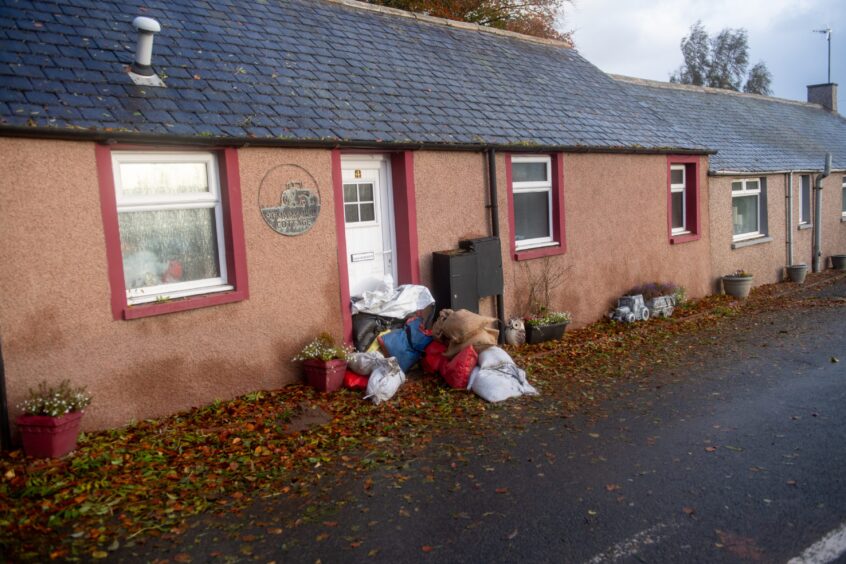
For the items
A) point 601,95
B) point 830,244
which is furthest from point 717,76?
point 601,95

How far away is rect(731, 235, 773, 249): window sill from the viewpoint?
16.9 m

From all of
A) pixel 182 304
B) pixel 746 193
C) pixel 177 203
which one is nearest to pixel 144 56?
pixel 177 203

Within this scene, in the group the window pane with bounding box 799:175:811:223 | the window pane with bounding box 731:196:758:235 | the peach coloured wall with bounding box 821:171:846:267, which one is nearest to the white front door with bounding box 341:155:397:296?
the window pane with bounding box 731:196:758:235

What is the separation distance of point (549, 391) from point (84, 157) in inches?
218

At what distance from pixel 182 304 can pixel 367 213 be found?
3118 millimetres

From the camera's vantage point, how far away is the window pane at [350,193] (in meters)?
9.41

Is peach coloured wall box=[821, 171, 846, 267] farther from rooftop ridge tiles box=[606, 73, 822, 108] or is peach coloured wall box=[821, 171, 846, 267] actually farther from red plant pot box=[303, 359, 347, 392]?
red plant pot box=[303, 359, 347, 392]

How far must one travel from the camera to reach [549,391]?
8.36m

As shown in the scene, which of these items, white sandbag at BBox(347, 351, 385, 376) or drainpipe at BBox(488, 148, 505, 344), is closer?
white sandbag at BBox(347, 351, 385, 376)

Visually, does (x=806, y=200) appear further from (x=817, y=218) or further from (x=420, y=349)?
(x=420, y=349)

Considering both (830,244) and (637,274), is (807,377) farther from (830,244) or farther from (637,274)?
(830,244)

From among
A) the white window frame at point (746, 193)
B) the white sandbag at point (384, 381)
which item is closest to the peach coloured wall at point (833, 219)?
the white window frame at point (746, 193)

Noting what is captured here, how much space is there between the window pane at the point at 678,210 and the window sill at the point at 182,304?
10.6 m

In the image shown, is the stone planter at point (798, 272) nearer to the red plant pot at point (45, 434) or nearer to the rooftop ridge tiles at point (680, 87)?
the rooftop ridge tiles at point (680, 87)
